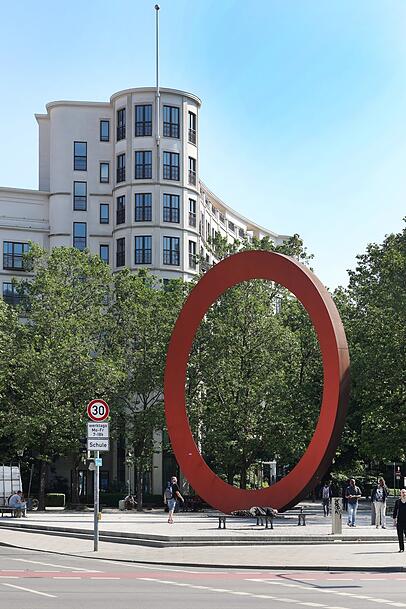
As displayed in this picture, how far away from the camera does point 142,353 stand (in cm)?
6125

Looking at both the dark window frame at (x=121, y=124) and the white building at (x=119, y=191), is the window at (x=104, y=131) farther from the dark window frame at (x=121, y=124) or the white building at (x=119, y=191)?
the dark window frame at (x=121, y=124)

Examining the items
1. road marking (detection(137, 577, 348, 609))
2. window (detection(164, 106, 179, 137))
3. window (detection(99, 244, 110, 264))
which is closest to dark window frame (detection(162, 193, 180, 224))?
window (detection(164, 106, 179, 137))

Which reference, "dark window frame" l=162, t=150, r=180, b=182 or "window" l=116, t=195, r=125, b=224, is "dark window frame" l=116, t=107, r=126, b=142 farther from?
"window" l=116, t=195, r=125, b=224

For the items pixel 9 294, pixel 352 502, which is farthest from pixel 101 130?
pixel 352 502

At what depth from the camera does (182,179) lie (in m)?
79.7

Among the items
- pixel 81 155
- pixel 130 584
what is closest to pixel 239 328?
pixel 81 155

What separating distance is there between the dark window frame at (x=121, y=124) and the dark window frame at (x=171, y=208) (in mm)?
5633

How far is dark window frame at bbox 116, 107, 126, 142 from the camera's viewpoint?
262 ft

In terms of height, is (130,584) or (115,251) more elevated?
(115,251)

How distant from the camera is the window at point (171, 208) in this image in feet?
260

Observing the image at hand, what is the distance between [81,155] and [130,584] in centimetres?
6518

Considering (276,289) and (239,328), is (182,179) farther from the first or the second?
(239,328)

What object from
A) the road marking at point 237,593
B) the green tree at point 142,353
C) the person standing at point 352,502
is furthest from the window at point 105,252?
the road marking at point 237,593

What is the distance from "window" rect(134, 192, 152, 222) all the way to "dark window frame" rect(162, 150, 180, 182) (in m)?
1.98
